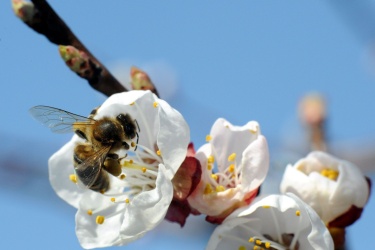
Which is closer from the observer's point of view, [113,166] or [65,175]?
[113,166]

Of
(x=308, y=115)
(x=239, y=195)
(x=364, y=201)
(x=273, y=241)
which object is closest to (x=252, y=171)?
(x=239, y=195)

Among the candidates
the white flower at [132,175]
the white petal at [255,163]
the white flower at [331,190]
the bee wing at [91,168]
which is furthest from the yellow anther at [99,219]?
the white flower at [331,190]

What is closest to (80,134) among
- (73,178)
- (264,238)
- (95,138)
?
(95,138)

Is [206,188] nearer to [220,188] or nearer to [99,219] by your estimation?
[220,188]

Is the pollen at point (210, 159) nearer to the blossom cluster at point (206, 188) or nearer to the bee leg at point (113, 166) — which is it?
the blossom cluster at point (206, 188)

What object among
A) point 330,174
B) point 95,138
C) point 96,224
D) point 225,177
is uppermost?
point 95,138

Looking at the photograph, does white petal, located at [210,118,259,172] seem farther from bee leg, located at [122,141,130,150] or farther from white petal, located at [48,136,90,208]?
white petal, located at [48,136,90,208]

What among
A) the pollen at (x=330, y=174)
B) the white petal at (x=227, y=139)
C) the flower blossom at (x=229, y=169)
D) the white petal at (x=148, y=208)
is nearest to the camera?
the white petal at (x=148, y=208)
